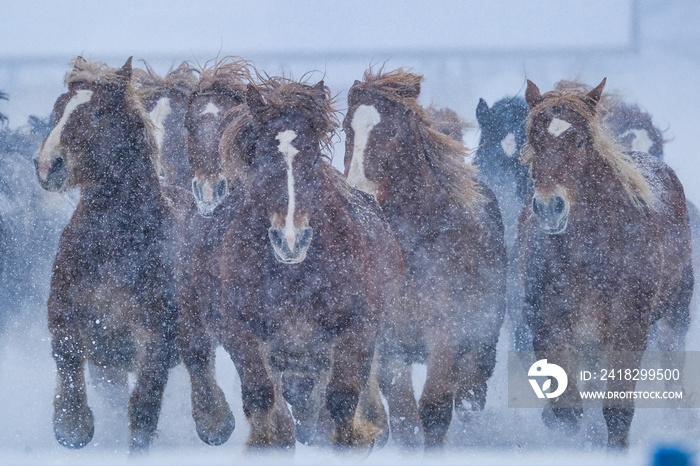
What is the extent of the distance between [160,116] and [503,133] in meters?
1.69

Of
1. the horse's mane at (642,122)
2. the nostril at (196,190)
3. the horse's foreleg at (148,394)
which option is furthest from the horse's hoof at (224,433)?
the horse's mane at (642,122)

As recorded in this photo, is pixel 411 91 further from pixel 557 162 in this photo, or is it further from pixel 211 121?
pixel 211 121

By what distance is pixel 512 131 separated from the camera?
3.49m

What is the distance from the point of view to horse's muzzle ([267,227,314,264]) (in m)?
2.55

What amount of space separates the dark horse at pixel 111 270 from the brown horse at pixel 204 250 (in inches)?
3.5

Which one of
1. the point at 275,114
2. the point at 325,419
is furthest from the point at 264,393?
the point at 275,114

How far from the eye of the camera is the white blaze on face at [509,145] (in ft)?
11.5

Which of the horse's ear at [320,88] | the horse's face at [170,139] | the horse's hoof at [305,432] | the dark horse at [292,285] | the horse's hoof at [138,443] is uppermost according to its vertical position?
the horse's ear at [320,88]

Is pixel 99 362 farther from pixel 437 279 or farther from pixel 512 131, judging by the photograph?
pixel 512 131

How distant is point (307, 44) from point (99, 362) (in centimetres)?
195

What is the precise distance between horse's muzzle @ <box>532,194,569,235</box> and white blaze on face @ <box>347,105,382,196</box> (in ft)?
2.38

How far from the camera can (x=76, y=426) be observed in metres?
3.17

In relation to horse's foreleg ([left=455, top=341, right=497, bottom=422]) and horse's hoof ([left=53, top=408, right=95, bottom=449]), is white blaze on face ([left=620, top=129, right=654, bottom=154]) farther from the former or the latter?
horse's hoof ([left=53, top=408, right=95, bottom=449])

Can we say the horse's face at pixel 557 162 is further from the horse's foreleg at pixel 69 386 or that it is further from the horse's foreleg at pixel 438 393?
the horse's foreleg at pixel 69 386
